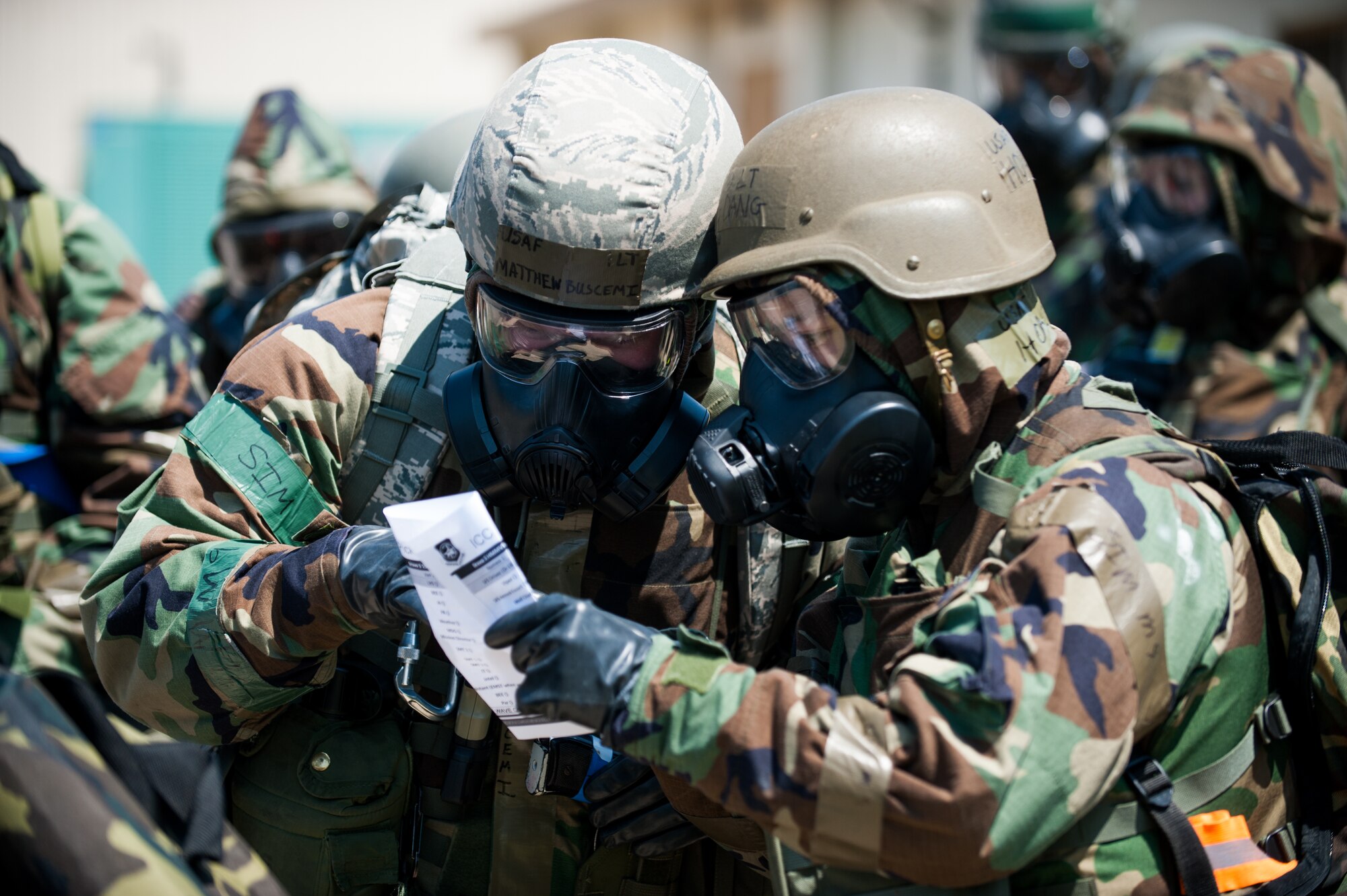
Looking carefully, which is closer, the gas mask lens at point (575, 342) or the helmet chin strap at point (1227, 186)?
the gas mask lens at point (575, 342)

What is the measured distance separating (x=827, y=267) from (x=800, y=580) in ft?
3.05

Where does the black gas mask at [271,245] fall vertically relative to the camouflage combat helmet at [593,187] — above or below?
below

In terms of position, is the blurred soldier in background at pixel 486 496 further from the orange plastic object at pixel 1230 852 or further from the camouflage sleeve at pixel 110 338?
the camouflage sleeve at pixel 110 338

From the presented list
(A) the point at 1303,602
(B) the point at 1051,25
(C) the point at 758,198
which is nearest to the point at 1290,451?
(A) the point at 1303,602

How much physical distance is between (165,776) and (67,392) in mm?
2985

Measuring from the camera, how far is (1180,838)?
205 cm

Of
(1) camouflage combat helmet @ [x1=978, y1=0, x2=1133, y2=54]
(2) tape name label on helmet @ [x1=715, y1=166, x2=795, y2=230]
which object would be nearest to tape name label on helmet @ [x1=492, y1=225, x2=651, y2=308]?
(2) tape name label on helmet @ [x1=715, y1=166, x2=795, y2=230]

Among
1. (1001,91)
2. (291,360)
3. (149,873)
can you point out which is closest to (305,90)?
(1001,91)

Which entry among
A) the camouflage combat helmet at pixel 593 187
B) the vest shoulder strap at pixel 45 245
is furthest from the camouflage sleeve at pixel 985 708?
the vest shoulder strap at pixel 45 245

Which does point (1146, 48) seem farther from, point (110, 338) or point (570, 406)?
point (570, 406)

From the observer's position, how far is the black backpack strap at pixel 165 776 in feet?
5.89

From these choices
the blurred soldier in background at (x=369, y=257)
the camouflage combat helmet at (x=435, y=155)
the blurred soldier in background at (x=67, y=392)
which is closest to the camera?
the blurred soldier in background at (x=369, y=257)

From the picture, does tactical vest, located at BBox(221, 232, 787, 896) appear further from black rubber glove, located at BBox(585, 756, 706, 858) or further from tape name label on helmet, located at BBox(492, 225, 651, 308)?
tape name label on helmet, located at BBox(492, 225, 651, 308)

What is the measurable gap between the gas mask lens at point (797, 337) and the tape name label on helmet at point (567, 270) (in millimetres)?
280
